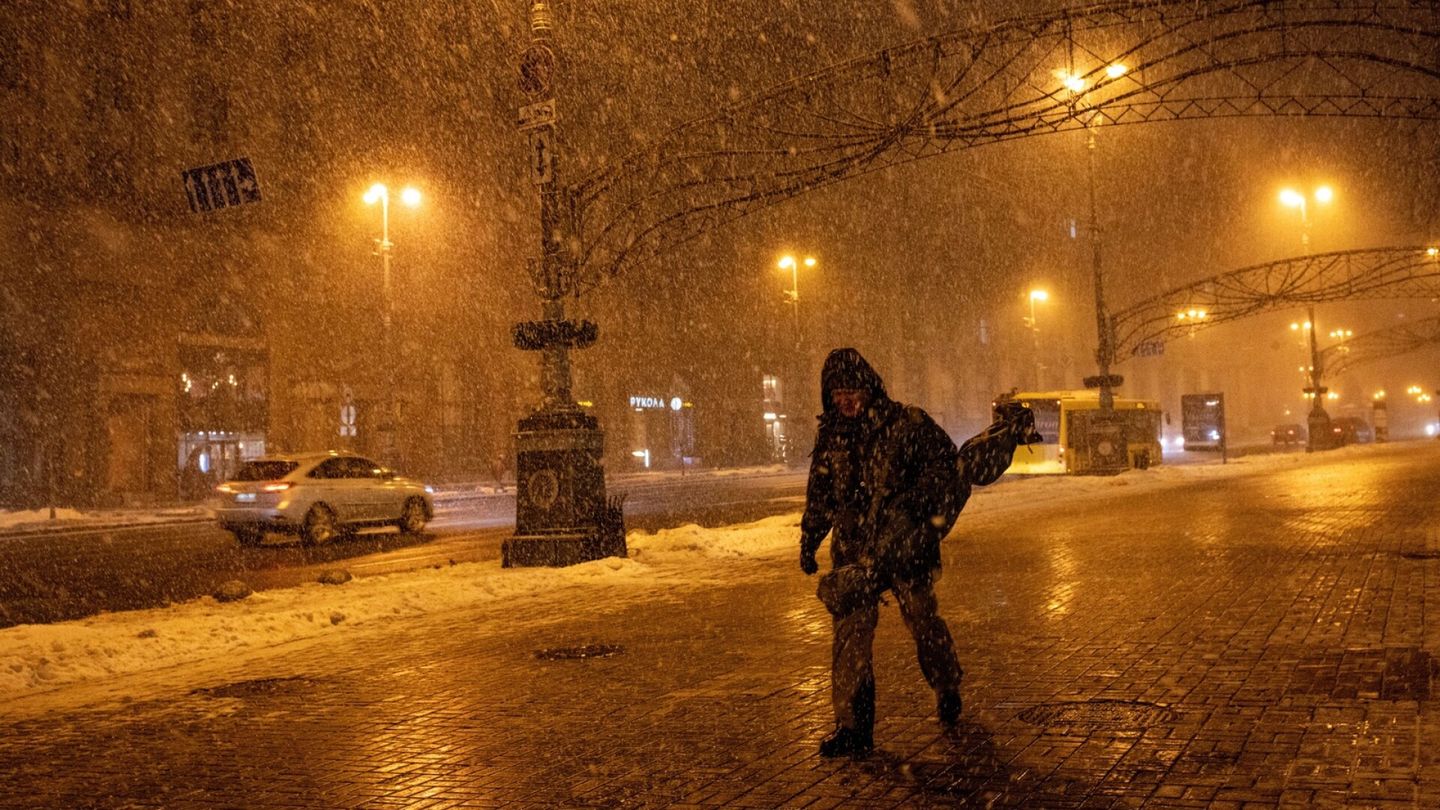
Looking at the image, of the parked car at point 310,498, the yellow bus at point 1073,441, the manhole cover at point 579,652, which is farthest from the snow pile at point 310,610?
the yellow bus at point 1073,441

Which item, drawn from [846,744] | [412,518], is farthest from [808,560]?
[412,518]

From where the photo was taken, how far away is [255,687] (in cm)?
794

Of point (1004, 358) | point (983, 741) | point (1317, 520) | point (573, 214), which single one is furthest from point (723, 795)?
point (1004, 358)

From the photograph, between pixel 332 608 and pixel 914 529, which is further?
pixel 332 608

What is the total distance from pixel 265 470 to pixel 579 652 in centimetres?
1451

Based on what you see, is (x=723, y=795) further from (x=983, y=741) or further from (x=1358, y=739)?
(x=1358, y=739)

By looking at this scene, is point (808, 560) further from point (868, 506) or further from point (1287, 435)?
point (1287, 435)

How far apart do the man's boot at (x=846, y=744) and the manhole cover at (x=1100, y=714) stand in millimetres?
999

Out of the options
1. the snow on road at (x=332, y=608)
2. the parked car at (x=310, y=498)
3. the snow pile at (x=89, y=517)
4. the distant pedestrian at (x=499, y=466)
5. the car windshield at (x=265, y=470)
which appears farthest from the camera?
the distant pedestrian at (x=499, y=466)

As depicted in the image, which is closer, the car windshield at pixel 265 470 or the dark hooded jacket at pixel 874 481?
the dark hooded jacket at pixel 874 481

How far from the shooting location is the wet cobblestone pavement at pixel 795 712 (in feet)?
16.5

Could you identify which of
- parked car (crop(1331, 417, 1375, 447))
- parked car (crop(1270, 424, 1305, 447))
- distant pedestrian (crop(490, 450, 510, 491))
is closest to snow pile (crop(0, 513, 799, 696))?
distant pedestrian (crop(490, 450, 510, 491))

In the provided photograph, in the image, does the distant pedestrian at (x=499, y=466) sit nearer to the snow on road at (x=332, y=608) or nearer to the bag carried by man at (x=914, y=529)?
the snow on road at (x=332, y=608)

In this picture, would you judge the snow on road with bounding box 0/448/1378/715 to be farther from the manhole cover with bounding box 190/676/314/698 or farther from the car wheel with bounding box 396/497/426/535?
the car wheel with bounding box 396/497/426/535
